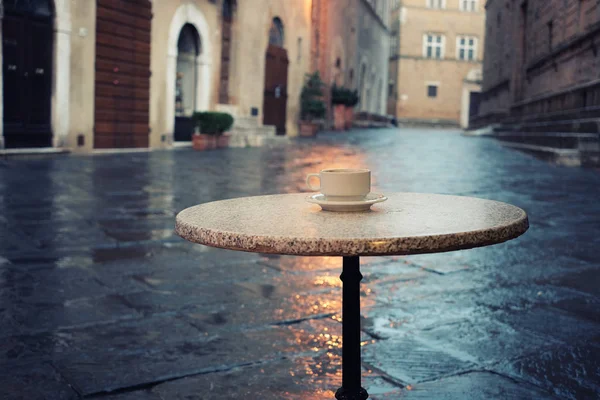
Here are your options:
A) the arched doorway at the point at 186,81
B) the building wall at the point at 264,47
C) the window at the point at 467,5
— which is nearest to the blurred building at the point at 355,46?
the building wall at the point at 264,47

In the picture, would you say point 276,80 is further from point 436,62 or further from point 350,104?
point 436,62

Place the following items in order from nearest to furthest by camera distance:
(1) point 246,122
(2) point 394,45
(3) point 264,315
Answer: (3) point 264,315
(1) point 246,122
(2) point 394,45

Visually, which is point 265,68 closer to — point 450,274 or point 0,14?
point 0,14

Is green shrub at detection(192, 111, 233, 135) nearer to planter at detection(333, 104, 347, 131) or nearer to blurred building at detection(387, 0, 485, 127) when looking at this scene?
planter at detection(333, 104, 347, 131)

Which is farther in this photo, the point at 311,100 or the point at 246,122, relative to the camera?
the point at 311,100

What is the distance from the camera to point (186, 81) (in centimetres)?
1599

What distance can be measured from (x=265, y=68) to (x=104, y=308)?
1637cm

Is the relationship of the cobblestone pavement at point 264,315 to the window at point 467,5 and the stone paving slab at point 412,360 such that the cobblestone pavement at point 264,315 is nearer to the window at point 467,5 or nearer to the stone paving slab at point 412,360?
the stone paving slab at point 412,360

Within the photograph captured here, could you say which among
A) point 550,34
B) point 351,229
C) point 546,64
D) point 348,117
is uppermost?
point 550,34

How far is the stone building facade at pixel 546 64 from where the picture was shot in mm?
12914

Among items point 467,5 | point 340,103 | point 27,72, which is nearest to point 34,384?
point 27,72

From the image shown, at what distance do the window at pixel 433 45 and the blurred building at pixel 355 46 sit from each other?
107 inches

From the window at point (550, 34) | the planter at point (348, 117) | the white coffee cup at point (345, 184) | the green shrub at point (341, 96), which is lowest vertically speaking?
the white coffee cup at point (345, 184)

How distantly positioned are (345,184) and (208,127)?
1379cm
